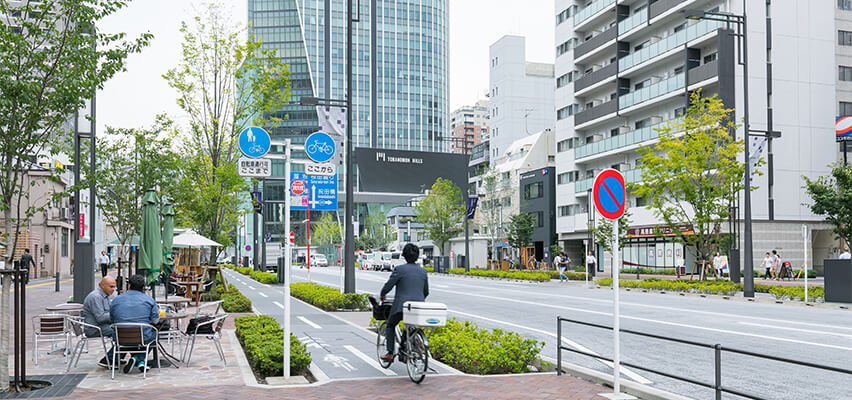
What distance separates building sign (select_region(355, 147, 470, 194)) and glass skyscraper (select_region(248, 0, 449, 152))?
77170mm

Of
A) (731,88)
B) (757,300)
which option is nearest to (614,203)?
(757,300)

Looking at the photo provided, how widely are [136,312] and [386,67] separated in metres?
141

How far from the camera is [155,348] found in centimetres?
930

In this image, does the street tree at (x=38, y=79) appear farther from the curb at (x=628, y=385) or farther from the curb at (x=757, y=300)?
the curb at (x=757, y=300)

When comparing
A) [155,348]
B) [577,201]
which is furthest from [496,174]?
[155,348]

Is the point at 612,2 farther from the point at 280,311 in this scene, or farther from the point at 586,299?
the point at 280,311

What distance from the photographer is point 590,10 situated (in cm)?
5769

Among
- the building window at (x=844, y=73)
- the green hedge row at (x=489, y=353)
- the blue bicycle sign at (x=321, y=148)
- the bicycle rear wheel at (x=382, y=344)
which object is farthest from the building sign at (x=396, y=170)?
the bicycle rear wheel at (x=382, y=344)

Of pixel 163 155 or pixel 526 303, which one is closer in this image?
pixel 526 303

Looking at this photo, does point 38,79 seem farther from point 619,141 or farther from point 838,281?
point 619,141

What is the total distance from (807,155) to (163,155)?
1461 inches

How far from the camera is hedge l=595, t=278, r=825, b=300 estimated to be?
23.3m

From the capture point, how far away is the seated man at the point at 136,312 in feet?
29.8

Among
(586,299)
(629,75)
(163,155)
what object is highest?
(629,75)
